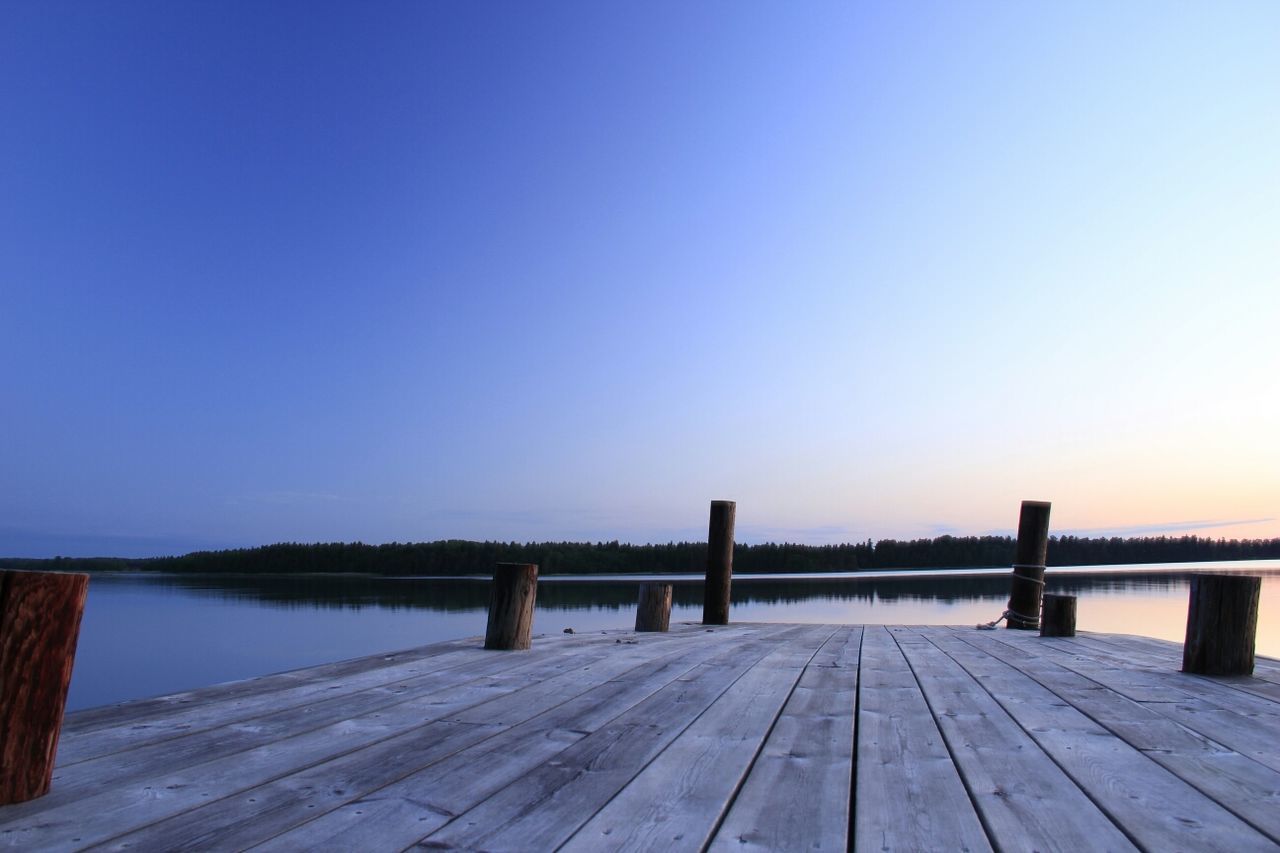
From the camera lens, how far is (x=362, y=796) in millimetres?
1982

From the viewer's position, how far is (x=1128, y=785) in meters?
2.10

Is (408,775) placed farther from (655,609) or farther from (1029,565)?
(1029,565)

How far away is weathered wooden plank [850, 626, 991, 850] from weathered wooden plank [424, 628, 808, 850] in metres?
0.59

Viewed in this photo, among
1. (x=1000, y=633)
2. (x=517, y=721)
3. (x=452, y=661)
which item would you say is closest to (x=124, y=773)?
(x=517, y=721)

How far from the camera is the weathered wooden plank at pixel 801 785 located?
169 cm

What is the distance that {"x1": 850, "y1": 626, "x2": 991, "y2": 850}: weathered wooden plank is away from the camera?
1.70 m

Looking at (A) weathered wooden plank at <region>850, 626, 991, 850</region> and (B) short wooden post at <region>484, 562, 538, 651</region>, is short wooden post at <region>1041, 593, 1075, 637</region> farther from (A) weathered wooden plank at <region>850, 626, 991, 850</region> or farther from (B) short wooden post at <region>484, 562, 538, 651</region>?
(B) short wooden post at <region>484, 562, 538, 651</region>

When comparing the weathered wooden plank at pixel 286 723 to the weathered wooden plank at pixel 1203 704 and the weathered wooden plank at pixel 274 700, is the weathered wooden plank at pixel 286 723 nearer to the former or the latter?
the weathered wooden plank at pixel 274 700

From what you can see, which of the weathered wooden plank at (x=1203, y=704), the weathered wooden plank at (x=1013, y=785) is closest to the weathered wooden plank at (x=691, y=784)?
the weathered wooden plank at (x=1013, y=785)

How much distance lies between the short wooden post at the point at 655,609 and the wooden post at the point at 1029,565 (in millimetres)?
3419

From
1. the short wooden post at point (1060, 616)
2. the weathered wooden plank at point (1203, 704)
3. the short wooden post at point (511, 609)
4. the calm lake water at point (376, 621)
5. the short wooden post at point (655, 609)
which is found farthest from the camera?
the calm lake water at point (376, 621)

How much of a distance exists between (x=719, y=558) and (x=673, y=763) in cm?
629

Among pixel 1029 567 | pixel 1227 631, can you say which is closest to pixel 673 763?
pixel 1227 631

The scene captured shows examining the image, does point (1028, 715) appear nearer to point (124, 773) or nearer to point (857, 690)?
point (857, 690)
